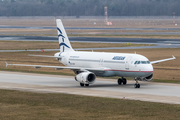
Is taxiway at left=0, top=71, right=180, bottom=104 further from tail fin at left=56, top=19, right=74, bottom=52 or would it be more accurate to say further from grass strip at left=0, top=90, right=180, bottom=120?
tail fin at left=56, top=19, right=74, bottom=52

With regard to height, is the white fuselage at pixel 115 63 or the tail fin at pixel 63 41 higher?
the tail fin at pixel 63 41

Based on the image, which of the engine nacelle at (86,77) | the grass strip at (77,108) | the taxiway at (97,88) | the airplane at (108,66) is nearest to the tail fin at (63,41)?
the airplane at (108,66)

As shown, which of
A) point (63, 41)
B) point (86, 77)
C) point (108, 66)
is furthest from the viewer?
point (63, 41)

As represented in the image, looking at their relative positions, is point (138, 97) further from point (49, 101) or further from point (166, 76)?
point (166, 76)

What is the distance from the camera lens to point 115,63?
48.0 meters

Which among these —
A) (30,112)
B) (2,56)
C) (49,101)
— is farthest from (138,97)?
(2,56)

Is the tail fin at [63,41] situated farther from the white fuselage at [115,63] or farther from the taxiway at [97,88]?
the taxiway at [97,88]

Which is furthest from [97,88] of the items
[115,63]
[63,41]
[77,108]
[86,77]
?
[77,108]

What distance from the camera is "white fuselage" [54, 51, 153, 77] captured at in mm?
45969

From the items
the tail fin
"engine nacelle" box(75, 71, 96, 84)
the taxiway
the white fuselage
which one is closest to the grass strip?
the taxiway

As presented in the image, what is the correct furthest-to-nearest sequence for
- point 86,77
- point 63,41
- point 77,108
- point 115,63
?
point 63,41, point 115,63, point 86,77, point 77,108

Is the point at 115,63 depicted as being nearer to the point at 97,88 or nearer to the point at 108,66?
the point at 108,66

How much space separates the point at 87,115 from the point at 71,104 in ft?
17.9

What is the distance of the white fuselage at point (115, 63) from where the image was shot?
46.0 meters
